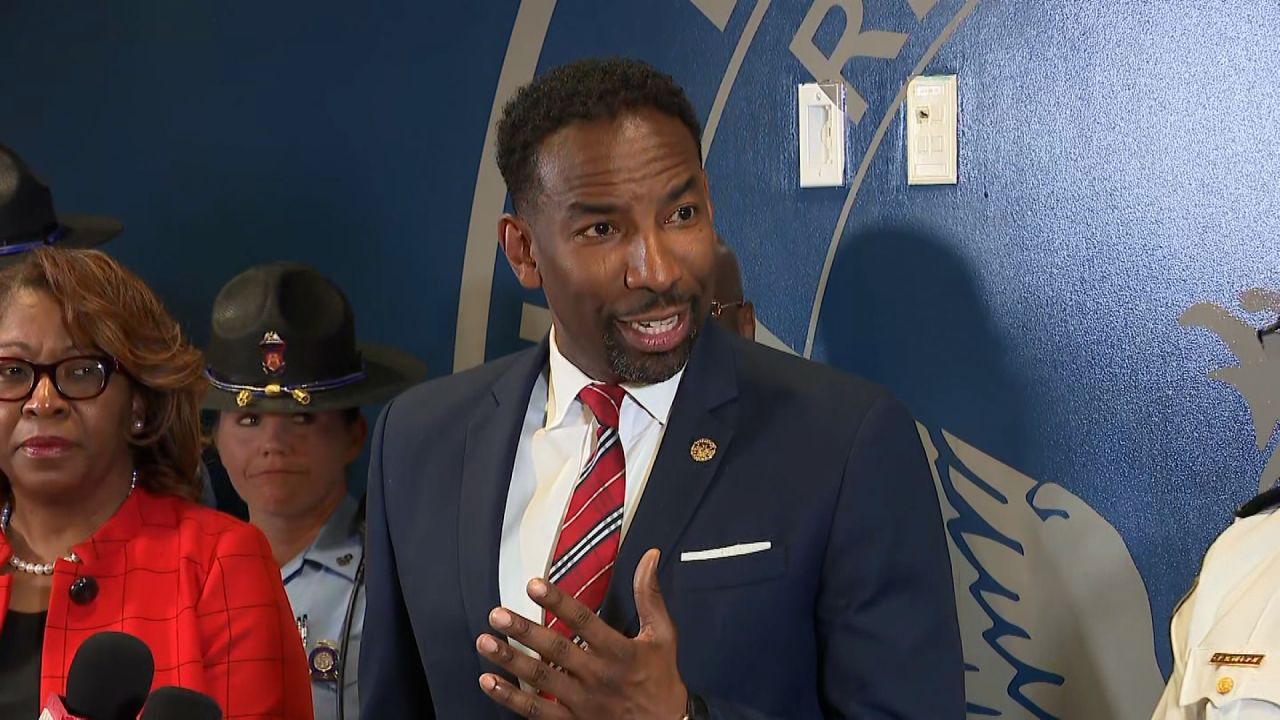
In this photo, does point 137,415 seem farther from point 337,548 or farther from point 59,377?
point 337,548

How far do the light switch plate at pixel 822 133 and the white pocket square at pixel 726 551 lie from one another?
4.69 feet

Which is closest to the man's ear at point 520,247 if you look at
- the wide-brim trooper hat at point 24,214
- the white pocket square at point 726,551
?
the white pocket square at point 726,551

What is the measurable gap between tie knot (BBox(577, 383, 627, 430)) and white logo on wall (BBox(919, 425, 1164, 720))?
1.26 metres

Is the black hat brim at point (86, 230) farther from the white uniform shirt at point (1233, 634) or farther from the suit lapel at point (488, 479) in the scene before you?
the white uniform shirt at point (1233, 634)

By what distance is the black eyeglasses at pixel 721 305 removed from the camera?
2740 millimetres

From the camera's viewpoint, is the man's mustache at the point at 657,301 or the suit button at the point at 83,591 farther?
the suit button at the point at 83,591

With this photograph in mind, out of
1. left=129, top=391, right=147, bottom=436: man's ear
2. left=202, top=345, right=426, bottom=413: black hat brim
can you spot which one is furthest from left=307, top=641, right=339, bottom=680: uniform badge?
left=129, top=391, right=147, bottom=436: man's ear

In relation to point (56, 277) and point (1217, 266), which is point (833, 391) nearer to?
point (56, 277)

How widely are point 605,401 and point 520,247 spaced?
0.21 meters

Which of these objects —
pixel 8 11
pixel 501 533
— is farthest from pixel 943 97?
pixel 8 11

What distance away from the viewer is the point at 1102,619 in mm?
2750

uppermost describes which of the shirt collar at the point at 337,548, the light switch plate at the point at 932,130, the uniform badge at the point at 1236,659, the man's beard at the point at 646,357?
the light switch plate at the point at 932,130

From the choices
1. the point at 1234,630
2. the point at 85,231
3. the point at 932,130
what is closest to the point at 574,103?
the point at 1234,630

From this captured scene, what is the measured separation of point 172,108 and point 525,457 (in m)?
2.01
